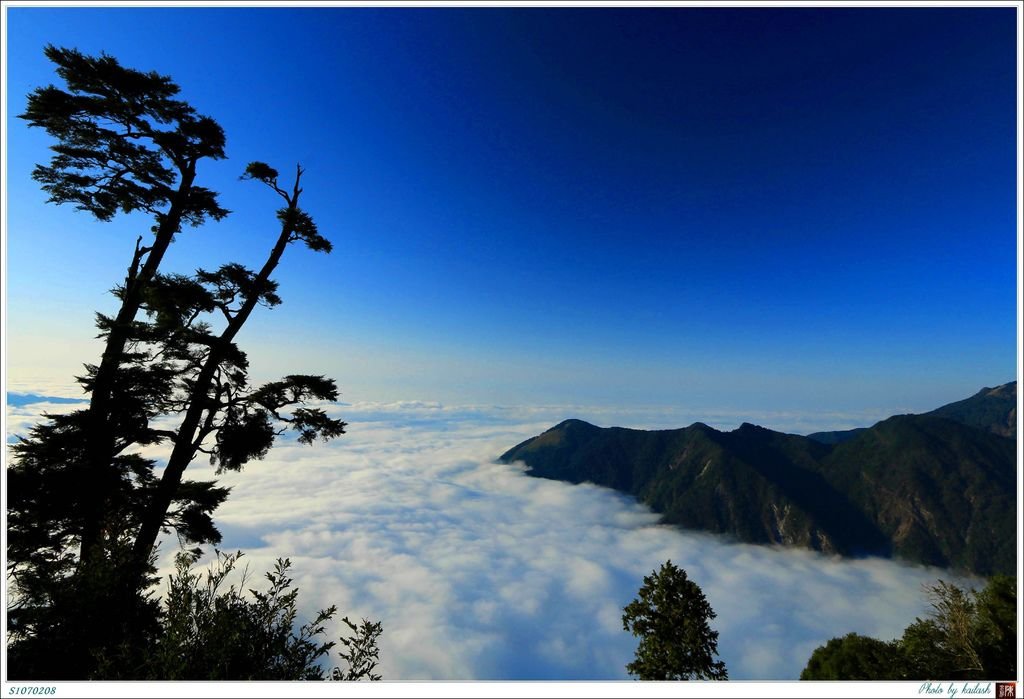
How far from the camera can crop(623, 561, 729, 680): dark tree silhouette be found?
780 inches

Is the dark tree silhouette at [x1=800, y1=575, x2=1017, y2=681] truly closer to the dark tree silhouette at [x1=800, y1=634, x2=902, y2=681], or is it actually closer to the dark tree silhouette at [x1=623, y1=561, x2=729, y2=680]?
the dark tree silhouette at [x1=623, y1=561, x2=729, y2=680]

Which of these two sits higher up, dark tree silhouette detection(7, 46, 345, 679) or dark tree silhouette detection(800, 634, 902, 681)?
dark tree silhouette detection(7, 46, 345, 679)

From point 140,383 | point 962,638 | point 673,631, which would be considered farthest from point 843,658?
point 140,383

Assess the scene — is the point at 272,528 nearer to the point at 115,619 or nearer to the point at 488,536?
the point at 488,536

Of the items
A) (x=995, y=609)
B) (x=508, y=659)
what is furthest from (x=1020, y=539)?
(x=508, y=659)

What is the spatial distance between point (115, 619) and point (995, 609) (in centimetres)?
2361

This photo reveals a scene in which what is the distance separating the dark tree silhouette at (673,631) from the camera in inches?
780

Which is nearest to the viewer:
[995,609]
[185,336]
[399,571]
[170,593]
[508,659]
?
[170,593]

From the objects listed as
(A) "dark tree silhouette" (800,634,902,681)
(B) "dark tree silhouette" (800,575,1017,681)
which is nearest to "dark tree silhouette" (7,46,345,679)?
(B) "dark tree silhouette" (800,575,1017,681)

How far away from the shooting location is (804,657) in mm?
173125

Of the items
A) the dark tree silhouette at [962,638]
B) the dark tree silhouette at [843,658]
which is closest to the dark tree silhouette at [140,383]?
the dark tree silhouette at [962,638]

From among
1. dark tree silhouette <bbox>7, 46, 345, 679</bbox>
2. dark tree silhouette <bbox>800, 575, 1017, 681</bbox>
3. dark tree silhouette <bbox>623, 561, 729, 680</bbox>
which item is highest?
dark tree silhouette <bbox>7, 46, 345, 679</bbox>

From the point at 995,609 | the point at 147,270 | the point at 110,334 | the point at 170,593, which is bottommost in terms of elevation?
the point at 995,609

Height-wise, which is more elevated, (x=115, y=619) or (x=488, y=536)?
(x=115, y=619)
